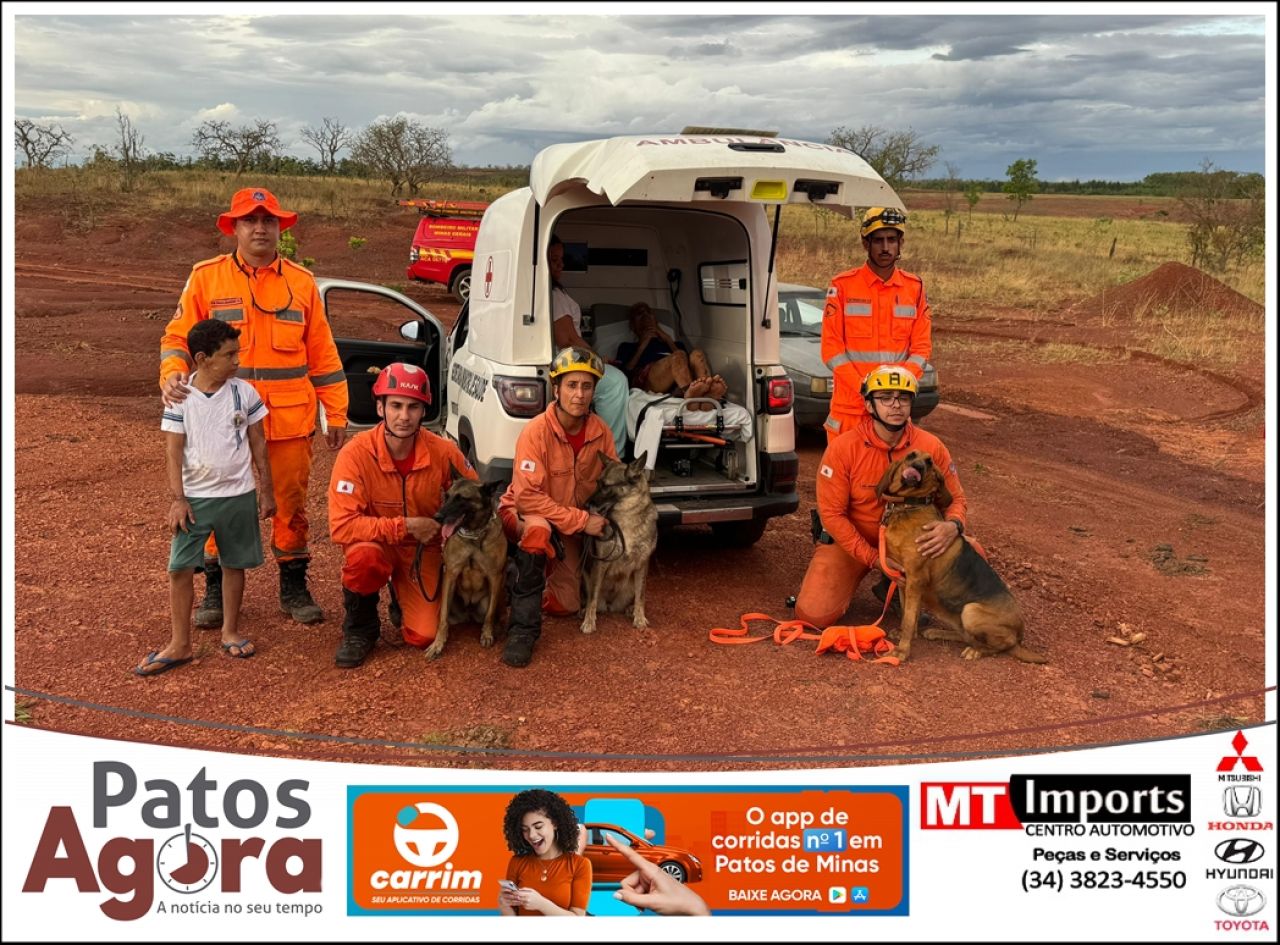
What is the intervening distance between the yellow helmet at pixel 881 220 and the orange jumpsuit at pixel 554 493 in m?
2.02

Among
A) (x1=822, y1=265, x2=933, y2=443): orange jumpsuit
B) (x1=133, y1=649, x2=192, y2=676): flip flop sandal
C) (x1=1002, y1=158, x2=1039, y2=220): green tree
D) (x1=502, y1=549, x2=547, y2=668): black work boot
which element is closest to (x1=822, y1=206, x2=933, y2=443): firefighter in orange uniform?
(x1=822, y1=265, x2=933, y2=443): orange jumpsuit

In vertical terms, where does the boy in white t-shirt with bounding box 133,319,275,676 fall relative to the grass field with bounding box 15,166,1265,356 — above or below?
below

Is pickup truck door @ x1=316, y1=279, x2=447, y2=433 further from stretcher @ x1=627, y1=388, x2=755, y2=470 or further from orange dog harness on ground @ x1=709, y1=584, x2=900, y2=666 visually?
orange dog harness on ground @ x1=709, y1=584, x2=900, y2=666

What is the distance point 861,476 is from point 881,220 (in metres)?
1.58

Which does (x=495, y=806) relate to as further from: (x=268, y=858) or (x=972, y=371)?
(x=972, y=371)

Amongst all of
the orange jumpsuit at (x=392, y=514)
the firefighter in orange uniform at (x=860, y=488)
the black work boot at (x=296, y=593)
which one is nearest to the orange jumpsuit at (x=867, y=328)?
the firefighter in orange uniform at (x=860, y=488)

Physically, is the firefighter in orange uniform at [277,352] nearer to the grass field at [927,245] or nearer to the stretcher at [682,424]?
the stretcher at [682,424]

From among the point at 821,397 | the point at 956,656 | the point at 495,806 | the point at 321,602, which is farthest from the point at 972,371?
the point at 495,806

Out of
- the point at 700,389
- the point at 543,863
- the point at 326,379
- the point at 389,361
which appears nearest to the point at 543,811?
the point at 543,863

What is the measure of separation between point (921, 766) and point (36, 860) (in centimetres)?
306

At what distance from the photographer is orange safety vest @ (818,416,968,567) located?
16.3 feet

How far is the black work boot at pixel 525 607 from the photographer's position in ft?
15.2

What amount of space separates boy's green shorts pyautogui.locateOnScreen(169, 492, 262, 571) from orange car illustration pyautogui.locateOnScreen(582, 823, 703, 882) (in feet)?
7.39

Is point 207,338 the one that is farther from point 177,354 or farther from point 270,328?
point 270,328
